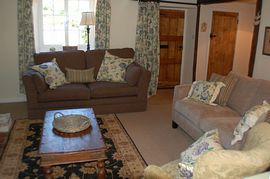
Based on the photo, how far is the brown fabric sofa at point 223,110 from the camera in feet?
9.84

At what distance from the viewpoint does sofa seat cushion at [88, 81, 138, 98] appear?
4301 mm

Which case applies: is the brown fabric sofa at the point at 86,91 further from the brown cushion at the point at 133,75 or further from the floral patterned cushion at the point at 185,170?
the floral patterned cushion at the point at 185,170

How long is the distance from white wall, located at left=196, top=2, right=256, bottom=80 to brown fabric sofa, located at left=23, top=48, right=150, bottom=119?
2.12 meters

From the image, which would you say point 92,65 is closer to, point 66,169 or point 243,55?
point 66,169

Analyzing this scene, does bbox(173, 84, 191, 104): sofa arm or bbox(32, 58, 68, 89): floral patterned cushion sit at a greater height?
bbox(32, 58, 68, 89): floral patterned cushion

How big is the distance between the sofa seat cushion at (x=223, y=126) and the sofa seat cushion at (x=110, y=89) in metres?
1.61

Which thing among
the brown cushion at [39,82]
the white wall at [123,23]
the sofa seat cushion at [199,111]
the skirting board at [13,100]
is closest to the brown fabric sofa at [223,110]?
the sofa seat cushion at [199,111]

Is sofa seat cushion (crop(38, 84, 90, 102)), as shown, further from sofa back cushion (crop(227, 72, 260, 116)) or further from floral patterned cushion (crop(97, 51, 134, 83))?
sofa back cushion (crop(227, 72, 260, 116))

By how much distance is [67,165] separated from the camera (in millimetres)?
2879

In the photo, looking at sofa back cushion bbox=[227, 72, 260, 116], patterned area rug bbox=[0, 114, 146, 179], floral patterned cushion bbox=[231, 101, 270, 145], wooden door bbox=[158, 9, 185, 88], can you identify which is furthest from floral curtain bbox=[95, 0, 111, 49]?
floral patterned cushion bbox=[231, 101, 270, 145]

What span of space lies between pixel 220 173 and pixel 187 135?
241cm

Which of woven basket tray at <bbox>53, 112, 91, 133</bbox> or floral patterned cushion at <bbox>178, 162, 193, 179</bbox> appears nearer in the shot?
floral patterned cushion at <bbox>178, 162, 193, 179</bbox>

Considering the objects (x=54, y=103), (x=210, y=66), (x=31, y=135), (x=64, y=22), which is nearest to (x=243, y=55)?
(x=210, y=66)

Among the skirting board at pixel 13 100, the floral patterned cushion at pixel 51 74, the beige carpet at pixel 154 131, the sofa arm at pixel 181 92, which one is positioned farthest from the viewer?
the skirting board at pixel 13 100
